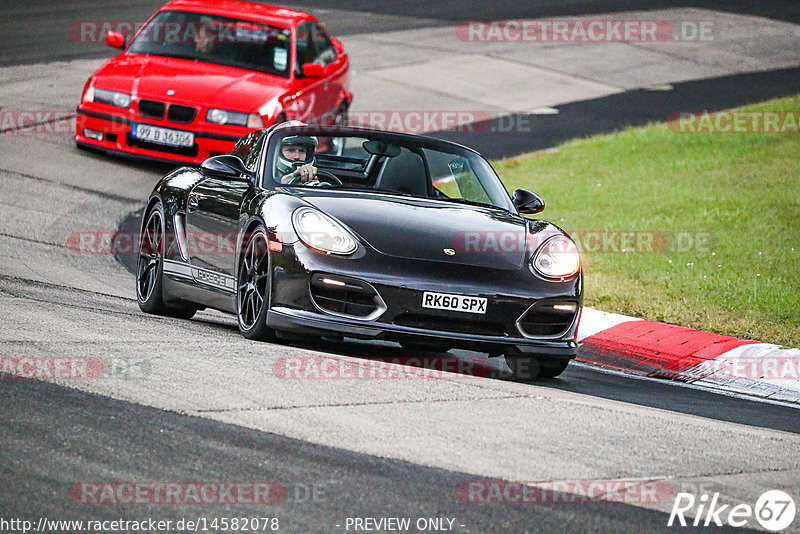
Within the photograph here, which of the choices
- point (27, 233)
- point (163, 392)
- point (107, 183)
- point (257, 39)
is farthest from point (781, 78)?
point (163, 392)

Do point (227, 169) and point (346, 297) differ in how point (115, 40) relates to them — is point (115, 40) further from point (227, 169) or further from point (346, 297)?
point (346, 297)

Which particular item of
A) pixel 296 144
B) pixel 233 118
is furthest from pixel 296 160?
pixel 233 118

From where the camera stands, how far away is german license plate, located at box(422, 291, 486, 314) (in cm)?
716

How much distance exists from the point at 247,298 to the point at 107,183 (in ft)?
21.4

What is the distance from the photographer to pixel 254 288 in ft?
25.1

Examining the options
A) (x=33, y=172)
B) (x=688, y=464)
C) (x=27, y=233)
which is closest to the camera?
(x=688, y=464)

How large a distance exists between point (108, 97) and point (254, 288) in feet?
23.7

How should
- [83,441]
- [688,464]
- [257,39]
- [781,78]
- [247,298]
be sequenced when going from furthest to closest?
[781,78]
[257,39]
[247,298]
[688,464]
[83,441]

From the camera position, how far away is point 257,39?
15.4 meters

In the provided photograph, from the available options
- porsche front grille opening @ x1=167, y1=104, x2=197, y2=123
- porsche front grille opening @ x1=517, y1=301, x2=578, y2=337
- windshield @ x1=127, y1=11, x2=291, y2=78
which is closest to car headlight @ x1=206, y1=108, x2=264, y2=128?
porsche front grille opening @ x1=167, y1=104, x2=197, y2=123

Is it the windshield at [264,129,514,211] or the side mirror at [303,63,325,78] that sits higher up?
the windshield at [264,129,514,211]

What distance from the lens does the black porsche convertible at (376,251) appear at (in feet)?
23.6

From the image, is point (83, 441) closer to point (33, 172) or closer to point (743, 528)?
point (743, 528)

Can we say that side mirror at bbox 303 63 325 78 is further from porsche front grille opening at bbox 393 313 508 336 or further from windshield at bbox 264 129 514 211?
porsche front grille opening at bbox 393 313 508 336
